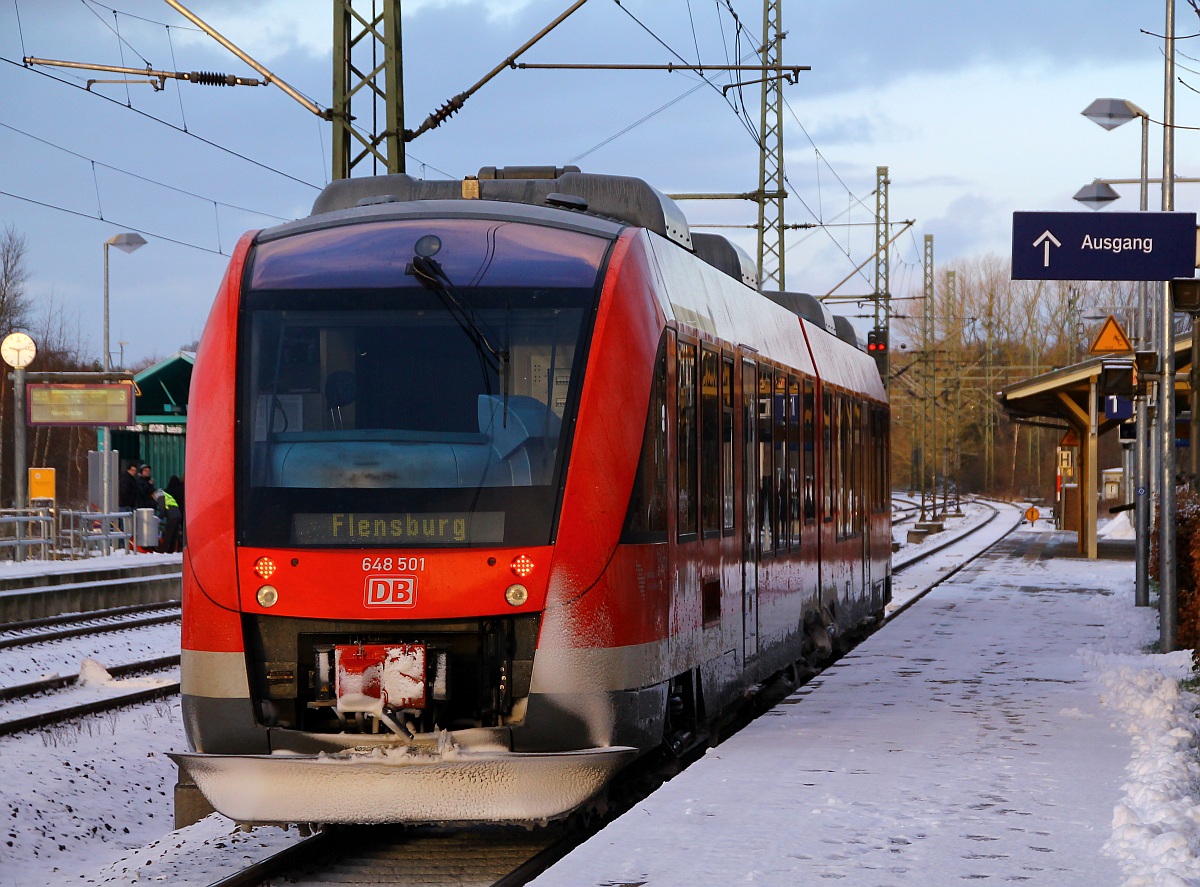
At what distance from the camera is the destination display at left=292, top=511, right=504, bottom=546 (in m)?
7.63

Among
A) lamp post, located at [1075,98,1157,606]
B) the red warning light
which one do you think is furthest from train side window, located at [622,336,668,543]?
lamp post, located at [1075,98,1157,606]

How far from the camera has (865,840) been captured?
6.75 metres

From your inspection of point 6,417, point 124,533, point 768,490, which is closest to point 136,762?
point 768,490

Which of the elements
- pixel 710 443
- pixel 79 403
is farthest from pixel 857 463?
pixel 79 403

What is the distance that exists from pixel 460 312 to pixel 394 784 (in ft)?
7.28

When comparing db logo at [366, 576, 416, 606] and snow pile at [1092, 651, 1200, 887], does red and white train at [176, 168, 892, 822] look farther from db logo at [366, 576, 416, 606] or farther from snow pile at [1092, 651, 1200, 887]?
snow pile at [1092, 651, 1200, 887]

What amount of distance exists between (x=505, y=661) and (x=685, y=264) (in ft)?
9.22

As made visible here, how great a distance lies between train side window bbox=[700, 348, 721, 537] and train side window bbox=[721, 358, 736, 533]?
118 mm

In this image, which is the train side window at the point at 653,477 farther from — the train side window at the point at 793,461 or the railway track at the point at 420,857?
the train side window at the point at 793,461

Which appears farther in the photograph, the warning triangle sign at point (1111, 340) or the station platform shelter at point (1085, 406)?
the station platform shelter at point (1085, 406)

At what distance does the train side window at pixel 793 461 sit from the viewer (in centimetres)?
1255

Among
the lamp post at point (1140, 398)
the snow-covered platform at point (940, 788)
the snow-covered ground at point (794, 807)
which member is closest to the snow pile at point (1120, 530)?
the lamp post at point (1140, 398)

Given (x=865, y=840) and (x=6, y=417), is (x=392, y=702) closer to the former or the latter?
(x=865, y=840)

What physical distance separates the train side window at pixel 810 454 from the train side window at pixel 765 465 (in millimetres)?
1547
